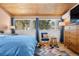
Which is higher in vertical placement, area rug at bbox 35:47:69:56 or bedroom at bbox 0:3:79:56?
bedroom at bbox 0:3:79:56

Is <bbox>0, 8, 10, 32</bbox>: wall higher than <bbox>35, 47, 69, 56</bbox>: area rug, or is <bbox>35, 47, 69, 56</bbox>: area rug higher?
<bbox>0, 8, 10, 32</bbox>: wall

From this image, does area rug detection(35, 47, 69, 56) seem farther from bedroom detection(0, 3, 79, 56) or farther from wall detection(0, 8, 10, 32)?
wall detection(0, 8, 10, 32)

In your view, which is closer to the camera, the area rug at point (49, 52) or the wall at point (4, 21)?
the wall at point (4, 21)

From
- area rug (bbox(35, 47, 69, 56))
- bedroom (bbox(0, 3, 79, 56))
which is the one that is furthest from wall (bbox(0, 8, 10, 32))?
area rug (bbox(35, 47, 69, 56))

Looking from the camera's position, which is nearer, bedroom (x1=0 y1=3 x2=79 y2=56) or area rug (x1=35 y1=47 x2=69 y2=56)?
bedroom (x1=0 y1=3 x2=79 y2=56)

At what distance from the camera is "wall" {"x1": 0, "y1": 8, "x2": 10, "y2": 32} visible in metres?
2.29

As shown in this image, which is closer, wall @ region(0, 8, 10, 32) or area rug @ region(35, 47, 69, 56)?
wall @ region(0, 8, 10, 32)

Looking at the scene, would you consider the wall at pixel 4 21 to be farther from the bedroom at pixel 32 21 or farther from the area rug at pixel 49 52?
the area rug at pixel 49 52

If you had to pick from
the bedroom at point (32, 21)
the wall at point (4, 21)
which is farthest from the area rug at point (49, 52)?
the wall at point (4, 21)

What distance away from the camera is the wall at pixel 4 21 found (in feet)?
7.53

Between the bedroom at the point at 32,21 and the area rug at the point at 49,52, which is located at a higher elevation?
the bedroom at the point at 32,21

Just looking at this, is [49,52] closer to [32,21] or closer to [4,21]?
[32,21]

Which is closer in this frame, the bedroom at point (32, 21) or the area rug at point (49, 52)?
the bedroom at point (32, 21)

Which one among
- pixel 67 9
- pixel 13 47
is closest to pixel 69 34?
pixel 67 9
